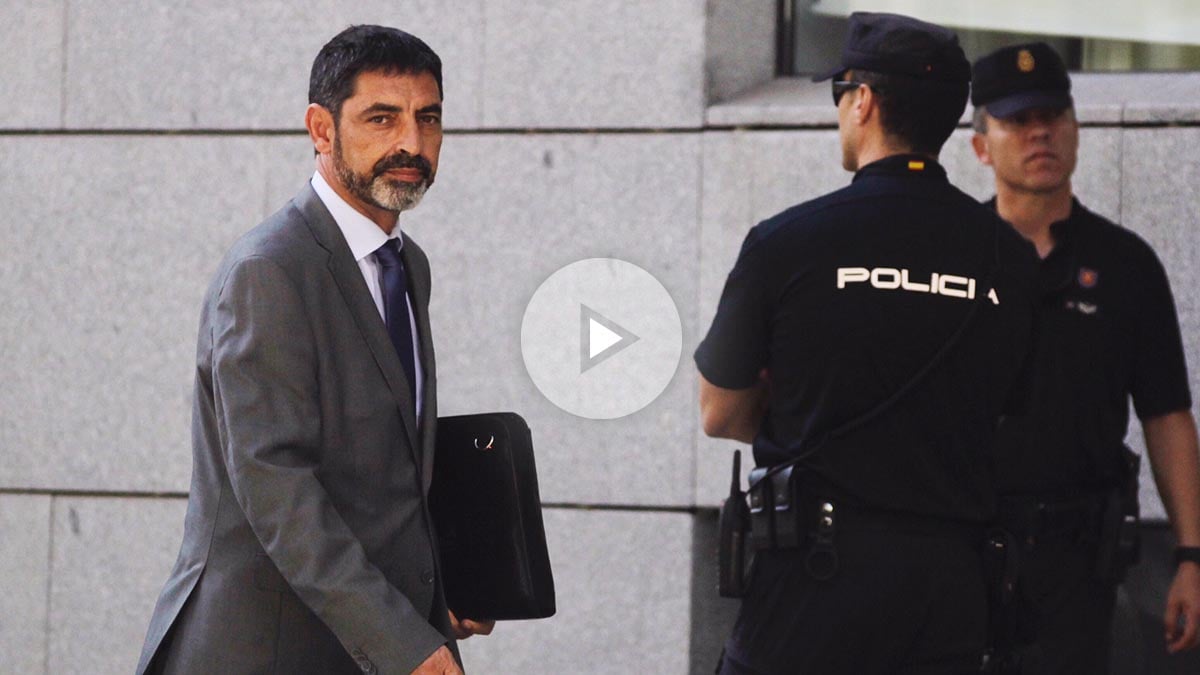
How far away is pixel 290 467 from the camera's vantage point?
A: 9.31ft

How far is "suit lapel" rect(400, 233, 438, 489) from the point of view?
3133 millimetres

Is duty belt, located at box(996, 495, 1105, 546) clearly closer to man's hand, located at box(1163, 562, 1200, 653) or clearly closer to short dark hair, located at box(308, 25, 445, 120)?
man's hand, located at box(1163, 562, 1200, 653)

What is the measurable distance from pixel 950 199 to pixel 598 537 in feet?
7.92

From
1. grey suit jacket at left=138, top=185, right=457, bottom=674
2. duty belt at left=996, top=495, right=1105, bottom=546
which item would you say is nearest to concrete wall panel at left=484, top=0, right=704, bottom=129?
duty belt at left=996, top=495, right=1105, bottom=546

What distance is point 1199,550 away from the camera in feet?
14.0

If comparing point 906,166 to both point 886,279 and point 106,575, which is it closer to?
point 886,279

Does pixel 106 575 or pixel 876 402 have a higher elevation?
pixel 876 402

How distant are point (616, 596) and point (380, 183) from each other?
274 cm

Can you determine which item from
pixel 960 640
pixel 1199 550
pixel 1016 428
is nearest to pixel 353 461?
pixel 960 640

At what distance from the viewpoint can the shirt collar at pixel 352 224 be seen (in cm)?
316

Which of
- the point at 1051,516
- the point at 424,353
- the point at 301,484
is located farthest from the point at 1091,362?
the point at 301,484

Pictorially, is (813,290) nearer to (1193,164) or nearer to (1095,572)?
(1095,572)

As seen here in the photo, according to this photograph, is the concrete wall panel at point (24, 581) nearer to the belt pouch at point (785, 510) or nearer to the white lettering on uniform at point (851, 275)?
the belt pouch at point (785, 510)
